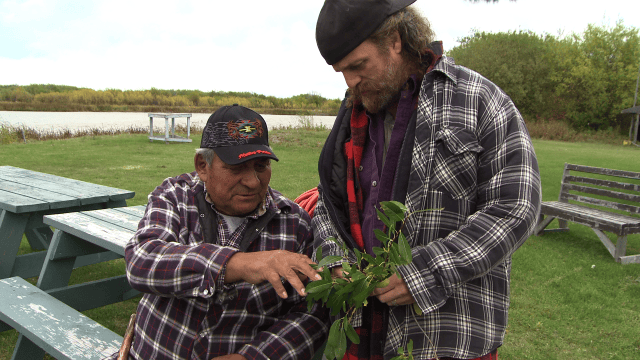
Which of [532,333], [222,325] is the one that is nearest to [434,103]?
[222,325]

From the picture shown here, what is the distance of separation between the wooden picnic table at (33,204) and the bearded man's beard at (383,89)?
349cm

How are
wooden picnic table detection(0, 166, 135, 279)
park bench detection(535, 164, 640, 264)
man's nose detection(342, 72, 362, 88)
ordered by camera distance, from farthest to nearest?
park bench detection(535, 164, 640, 264)
wooden picnic table detection(0, 166, 135, 279)
man's nose detection(342, 72, 362, 88)

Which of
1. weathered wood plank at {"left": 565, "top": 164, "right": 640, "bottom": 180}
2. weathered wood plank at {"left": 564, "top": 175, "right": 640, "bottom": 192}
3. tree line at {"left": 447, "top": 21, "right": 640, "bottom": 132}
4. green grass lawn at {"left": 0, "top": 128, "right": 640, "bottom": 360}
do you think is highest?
tree line at {"left": 447, "top": 21, "right": 640, "bottom": 132}

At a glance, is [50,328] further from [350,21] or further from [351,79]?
[350,21]

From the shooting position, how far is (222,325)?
6.50 ft

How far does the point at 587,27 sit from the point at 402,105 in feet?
174

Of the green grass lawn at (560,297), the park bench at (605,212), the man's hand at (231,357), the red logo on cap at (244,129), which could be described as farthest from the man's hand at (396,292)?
the park bench at (605,212)

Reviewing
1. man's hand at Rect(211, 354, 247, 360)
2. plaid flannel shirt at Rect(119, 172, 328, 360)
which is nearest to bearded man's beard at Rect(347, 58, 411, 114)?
plaid flannel shirt at Rect(119, 172, 328, 360)

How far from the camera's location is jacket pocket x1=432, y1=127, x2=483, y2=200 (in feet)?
5.29

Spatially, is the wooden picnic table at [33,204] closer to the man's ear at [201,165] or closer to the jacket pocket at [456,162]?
the man's ear at [201,165]

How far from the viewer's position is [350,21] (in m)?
1.73

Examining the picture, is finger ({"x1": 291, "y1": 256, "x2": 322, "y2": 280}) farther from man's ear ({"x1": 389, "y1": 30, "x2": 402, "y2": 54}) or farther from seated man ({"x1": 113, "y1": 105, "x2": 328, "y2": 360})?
man's ear ({"x1": 389, "y1": 30, "x2": 402, "y2": 54})

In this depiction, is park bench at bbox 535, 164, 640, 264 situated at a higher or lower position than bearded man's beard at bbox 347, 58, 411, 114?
lower

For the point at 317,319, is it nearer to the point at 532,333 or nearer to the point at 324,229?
the point at 324,229
